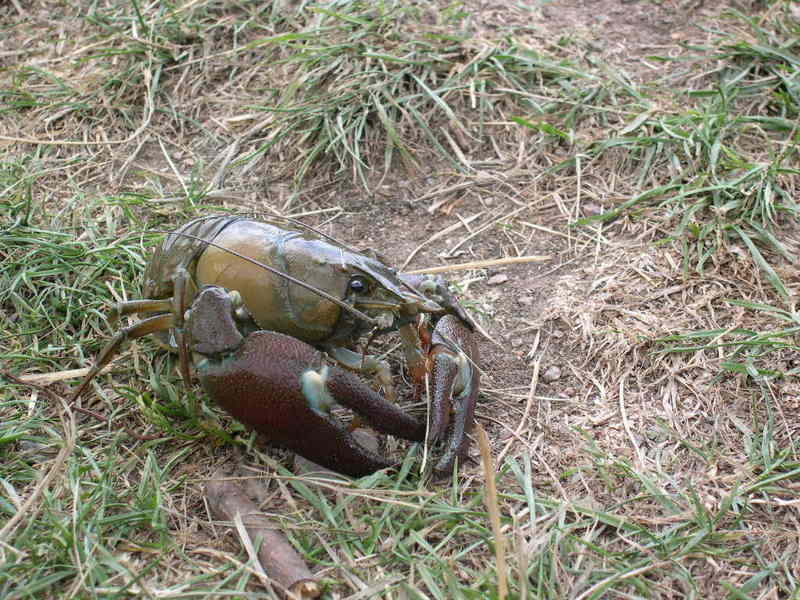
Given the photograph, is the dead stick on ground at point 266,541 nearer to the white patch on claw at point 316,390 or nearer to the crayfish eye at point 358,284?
the white patch on claw at point 316,390

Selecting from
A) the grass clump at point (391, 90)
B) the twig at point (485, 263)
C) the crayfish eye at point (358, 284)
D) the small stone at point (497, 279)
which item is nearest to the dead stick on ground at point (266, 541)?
the crayfish eye at point (358, 284)

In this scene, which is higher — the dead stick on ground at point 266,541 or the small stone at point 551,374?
the dead stick on ground at point 266,541

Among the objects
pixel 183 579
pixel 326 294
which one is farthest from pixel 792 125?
pixel 183 579

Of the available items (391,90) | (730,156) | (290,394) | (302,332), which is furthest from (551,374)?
(391,90)

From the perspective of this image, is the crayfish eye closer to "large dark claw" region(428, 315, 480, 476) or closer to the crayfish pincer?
the crayfish pincer

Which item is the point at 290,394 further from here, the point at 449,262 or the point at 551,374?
the point at 449,262

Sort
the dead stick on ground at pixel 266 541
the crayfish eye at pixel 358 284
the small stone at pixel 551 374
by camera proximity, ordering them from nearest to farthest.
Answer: the dead stick on ground at pixel 266 541 → the crayfish eye at pixel 358 284 → the small stone at pixel 551 374

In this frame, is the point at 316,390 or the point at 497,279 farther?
the point at 497,279

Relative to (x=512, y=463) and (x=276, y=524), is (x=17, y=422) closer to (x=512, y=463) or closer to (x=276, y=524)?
(x=276, y=524)
